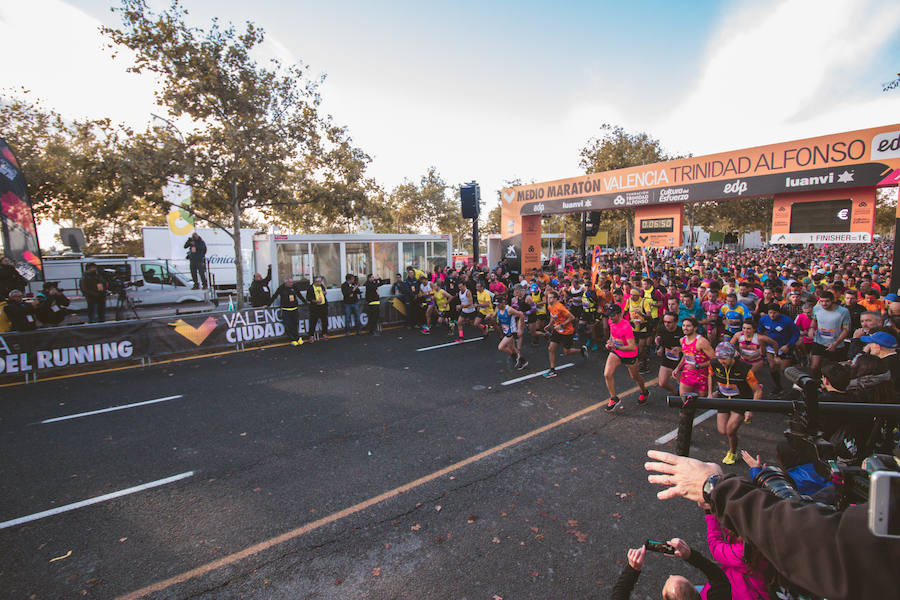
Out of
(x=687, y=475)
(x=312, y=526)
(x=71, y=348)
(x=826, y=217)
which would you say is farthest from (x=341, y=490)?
(x=826, y=217)

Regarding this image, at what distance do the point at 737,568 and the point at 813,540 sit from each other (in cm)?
135

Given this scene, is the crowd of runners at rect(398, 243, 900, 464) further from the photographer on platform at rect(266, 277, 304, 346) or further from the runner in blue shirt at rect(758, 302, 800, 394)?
the photographer on platform at rect(266, 277, 304, 346)

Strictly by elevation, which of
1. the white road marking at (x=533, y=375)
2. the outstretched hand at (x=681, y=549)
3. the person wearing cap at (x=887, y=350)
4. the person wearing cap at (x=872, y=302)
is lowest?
the white road marking at (x=533, y=375)

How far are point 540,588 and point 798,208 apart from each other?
45.6 ft

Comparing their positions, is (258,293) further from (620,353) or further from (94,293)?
(620,353)

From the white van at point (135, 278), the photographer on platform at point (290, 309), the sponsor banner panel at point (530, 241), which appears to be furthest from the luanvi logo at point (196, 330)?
the sponsor banner panel at point (530, 241)

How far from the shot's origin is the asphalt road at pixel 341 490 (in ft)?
11.7

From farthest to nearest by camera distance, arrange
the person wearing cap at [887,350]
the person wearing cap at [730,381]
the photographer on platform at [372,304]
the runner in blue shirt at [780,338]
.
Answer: the photographer on platform at [372,304], the runner in blue shirt at [780,338], the person wearing cap at [730,381], the person wearing cap at [887,350]

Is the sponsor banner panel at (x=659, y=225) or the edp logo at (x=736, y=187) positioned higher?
the edp logo at (x=736, y=187)

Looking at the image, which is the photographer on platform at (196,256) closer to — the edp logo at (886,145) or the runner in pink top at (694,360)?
the runner in pink top at (694,360)

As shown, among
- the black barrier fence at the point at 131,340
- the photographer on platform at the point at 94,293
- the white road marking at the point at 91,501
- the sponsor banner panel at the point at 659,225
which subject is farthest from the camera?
the sponsor banner panel at the point at 659,225

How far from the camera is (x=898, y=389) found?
15.4 ft

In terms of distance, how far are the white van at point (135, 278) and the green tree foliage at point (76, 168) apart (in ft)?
6.53

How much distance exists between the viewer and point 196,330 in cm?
1159
